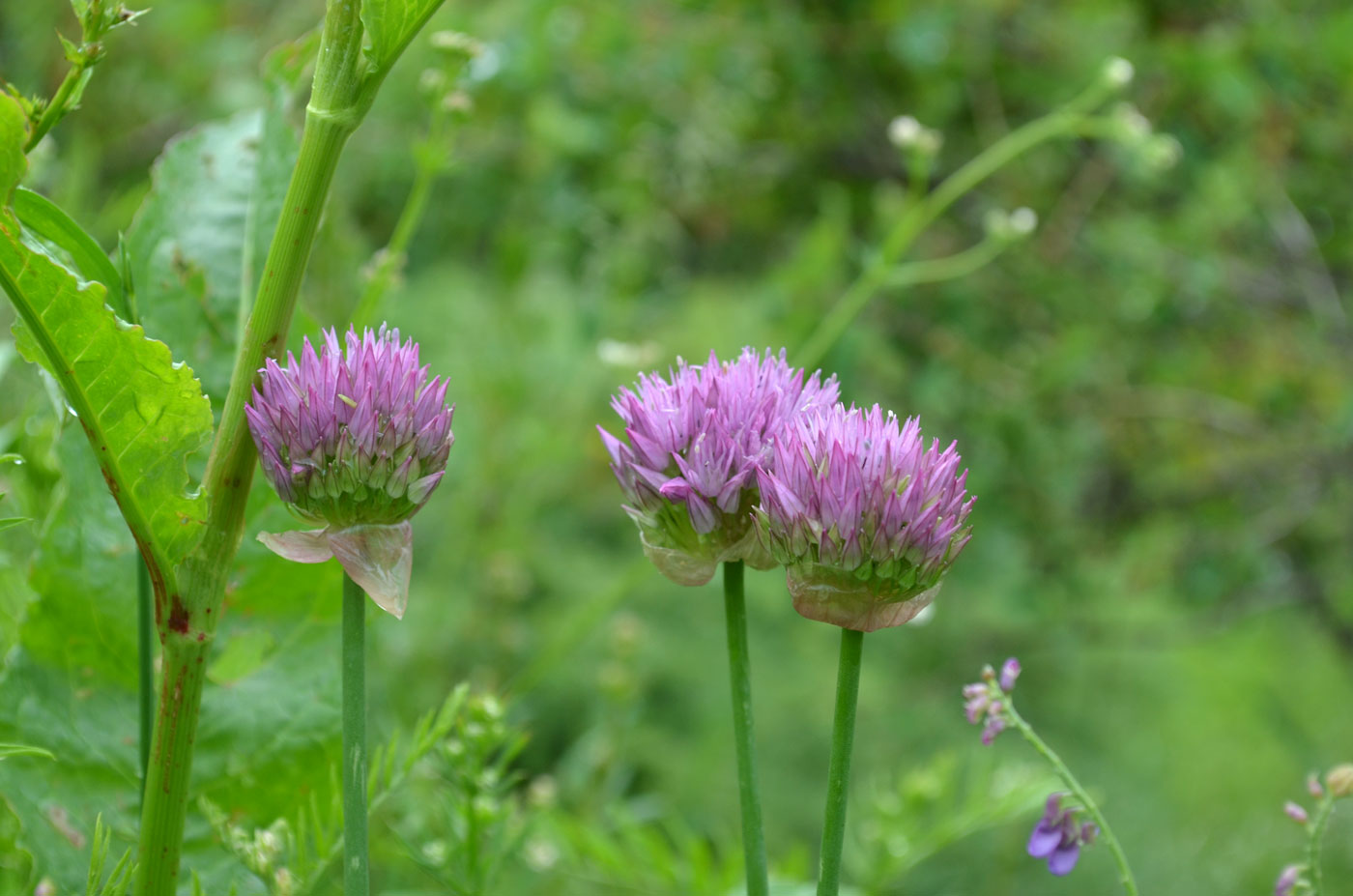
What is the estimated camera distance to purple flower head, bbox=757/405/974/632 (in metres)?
0.39

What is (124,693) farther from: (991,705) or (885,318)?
(885,318)

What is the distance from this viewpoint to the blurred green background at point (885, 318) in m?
1.79

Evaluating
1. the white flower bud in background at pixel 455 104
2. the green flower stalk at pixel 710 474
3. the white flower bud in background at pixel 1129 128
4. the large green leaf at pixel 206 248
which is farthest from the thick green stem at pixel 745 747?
the white flower bud in background at pixel 1129 128

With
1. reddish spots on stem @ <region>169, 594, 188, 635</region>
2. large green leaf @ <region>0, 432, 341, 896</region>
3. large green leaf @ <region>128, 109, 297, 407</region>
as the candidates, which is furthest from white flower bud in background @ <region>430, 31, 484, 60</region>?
reddish spots on stem @ <region>169, 594, 188, 635</region>

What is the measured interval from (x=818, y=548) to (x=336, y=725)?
1.05 feet

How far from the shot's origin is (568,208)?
5.96 ft

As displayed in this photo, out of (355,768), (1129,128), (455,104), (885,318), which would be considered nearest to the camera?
(355,768)

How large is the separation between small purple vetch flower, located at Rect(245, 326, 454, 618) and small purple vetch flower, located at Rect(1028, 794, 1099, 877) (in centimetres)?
28

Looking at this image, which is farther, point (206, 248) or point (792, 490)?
point (206, 248)

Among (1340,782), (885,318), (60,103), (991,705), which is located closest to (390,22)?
(60,103)

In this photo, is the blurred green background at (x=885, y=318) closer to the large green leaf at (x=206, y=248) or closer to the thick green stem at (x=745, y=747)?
the large green leaf at (x=206, y=248)

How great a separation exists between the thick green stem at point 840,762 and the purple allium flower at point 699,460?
0.19 feet

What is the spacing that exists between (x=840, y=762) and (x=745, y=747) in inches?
1.3

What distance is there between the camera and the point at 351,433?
0.38 metres
